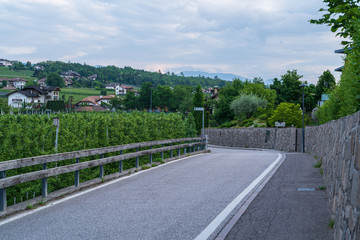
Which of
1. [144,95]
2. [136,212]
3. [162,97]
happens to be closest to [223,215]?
[136,212]

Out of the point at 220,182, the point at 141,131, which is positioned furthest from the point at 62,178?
the point at 220,182

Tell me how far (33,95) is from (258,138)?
87.4 meters

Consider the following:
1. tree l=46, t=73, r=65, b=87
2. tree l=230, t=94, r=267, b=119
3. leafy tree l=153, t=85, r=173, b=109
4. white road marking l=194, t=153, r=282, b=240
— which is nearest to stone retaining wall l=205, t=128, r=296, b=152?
tree l=230, t=94, r=267, b=119

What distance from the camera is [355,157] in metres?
4.83

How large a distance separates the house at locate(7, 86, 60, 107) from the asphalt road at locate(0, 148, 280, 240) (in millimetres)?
119529

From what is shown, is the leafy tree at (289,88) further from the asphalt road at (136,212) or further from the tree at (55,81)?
the asphalt road at (136,212)

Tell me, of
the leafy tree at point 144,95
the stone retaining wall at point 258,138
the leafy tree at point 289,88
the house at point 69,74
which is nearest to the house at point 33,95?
the leafy tree at point 144,95

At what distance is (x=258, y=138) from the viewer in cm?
5897

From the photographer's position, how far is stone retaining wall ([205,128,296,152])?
50156 millimetres

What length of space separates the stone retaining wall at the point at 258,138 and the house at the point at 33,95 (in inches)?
2751

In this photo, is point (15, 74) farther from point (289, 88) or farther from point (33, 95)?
point (289, 88)

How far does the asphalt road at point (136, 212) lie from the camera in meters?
6.52

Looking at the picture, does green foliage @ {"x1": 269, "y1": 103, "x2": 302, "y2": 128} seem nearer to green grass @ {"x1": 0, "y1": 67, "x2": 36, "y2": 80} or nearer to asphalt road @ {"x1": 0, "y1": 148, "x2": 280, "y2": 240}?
asphalt road @ {"x1": 0, "y1": 148, "x2": 280, "y2": 240}

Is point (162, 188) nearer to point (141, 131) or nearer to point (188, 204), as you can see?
point (188, 204)
